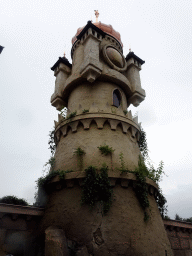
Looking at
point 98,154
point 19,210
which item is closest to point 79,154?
point 98,154

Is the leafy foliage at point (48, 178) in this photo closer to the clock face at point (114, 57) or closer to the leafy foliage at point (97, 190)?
the leafy foliage at point (97, 190)

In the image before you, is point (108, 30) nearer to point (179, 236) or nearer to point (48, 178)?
point (48, 178)

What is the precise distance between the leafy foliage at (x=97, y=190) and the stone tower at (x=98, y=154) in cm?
29

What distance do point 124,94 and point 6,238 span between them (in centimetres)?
1131

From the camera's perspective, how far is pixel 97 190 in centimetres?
938

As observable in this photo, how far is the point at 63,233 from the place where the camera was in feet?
28.1

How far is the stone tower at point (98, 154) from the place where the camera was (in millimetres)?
8602

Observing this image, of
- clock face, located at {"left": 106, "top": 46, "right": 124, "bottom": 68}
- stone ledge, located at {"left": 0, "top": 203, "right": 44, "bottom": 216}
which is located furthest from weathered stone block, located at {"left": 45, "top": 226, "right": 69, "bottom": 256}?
clock face, located at {"left": 106, "top": 46, "right": 124, "bottom": 68}

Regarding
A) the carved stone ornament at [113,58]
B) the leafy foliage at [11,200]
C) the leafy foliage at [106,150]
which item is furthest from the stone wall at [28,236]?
the carved stone ornament at [113,58]

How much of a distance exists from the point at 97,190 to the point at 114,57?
10078 mm

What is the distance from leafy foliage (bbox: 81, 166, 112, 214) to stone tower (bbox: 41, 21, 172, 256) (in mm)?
295

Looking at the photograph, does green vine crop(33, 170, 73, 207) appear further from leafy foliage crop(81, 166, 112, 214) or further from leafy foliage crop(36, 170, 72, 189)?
leafy foliage crop(81, 166, 112, 214)

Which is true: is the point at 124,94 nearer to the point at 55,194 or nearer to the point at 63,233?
the point at 55,194

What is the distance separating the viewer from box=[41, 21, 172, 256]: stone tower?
339 inches
